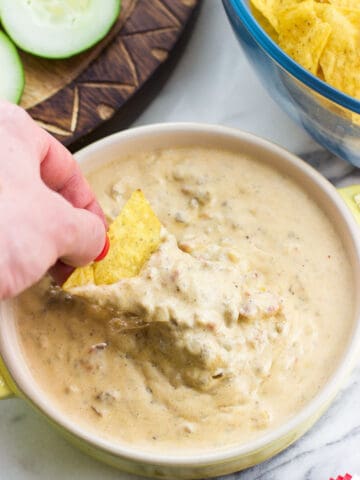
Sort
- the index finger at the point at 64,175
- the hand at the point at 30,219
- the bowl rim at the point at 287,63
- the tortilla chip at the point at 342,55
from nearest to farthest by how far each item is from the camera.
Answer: the hand at the point at 30,219, the index finger at the point at 64,175, the bowl rim at the point at 287,63, the tortilla chip at the point at 342,55

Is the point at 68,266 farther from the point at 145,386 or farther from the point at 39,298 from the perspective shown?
the point at 145,386

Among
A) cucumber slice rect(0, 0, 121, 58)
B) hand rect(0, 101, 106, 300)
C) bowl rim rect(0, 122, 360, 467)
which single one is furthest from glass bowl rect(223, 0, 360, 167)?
hand rect(0, 101, 106, 300)

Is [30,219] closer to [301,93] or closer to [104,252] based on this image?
[104,252]

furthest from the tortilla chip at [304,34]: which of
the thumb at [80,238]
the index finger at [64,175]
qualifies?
the thumb at [80,238]

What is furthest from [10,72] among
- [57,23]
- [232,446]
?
[232,446]

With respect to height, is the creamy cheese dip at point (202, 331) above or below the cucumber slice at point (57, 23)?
below

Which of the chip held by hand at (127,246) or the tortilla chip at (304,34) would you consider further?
the tortilla chip at (304,34)

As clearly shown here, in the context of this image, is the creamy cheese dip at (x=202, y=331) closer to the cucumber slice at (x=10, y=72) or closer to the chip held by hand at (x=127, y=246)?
the chip held by hand at (x=127, y=246)
